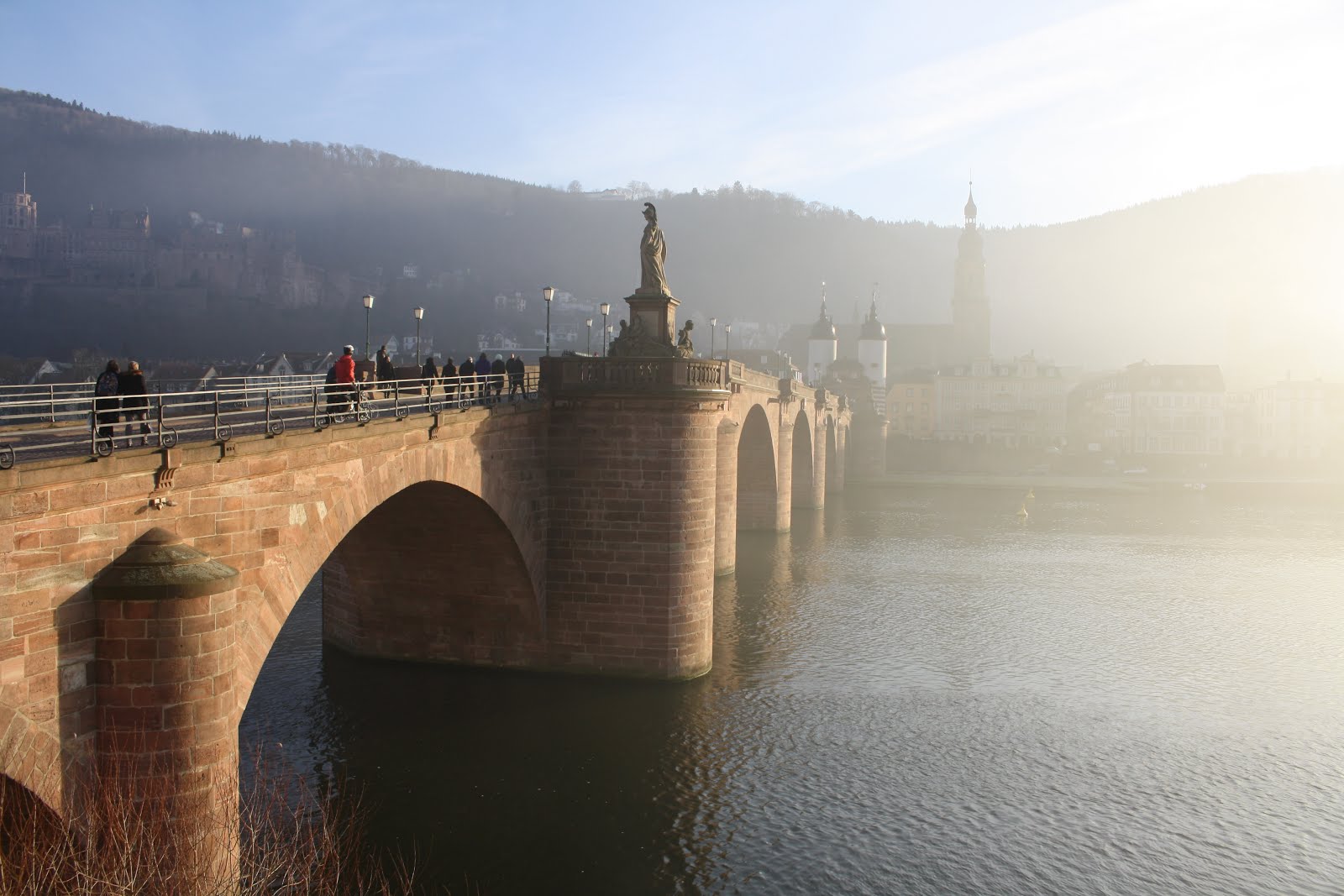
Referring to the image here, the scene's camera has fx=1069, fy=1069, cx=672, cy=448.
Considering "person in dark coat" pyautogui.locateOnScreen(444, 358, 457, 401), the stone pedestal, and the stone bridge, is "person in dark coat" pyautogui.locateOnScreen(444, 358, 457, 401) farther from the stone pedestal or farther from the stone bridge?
the stone pedestal

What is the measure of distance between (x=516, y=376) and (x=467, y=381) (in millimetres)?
1561

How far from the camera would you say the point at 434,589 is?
23078mm

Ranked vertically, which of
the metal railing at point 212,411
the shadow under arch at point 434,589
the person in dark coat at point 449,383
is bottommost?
Result: the shadow under arch at point 434,589

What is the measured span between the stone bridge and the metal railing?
40 centimetres

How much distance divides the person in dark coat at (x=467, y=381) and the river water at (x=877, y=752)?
619 centimetres

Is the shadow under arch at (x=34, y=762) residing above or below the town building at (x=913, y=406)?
below

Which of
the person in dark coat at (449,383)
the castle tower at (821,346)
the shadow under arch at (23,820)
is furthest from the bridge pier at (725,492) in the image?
the castle tower at (821,346)

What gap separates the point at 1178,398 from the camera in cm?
9856

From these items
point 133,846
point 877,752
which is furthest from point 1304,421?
point 133,846

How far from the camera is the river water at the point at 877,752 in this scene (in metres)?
15.6

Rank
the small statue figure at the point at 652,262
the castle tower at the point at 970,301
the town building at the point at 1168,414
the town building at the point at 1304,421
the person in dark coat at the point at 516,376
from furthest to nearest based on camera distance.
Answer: the castle tower at the point at 970,301 → the town building at the point at 1304,421 → the town building at the point at 1168,414 → the small statue figure at the point at 652,262 → the person in dark coat at the point at 516,376

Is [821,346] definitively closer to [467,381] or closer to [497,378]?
[467,381]

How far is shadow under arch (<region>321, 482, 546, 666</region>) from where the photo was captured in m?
21.2

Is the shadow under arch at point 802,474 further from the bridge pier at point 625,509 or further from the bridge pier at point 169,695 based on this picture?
the bridge pier at point 169,695
